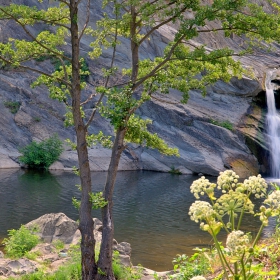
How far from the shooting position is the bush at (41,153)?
32969mm

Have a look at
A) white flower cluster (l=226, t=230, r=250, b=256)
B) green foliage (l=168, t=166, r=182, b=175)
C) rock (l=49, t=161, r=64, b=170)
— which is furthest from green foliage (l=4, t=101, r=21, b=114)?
white flower cluster (l=226, t=230, r=250, b=256)

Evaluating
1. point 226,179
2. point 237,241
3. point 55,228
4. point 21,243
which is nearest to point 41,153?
point 55,228

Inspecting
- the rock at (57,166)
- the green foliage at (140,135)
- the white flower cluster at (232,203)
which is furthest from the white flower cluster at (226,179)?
the rock at (57,166)

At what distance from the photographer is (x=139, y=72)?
10812mm

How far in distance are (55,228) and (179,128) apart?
2332 centimetres

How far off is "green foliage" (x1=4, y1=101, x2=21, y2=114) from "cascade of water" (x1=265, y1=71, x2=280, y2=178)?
17991 mm

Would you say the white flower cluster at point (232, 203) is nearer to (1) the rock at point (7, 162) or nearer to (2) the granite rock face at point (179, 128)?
(1) the rock at point (7, 162)

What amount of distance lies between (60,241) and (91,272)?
4205 millimetres

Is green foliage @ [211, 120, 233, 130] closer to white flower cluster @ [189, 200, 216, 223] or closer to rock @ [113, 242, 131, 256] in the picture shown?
rock @ [113, 242, 131, 256]

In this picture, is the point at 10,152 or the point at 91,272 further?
the point at 10,152

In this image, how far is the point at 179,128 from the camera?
36969 mm

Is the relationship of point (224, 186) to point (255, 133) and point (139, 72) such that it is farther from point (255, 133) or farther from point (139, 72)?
point (255, 133)

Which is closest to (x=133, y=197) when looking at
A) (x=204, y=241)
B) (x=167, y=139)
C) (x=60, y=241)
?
(x=204, y=241)

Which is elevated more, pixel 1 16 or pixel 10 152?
pixel 1 16
